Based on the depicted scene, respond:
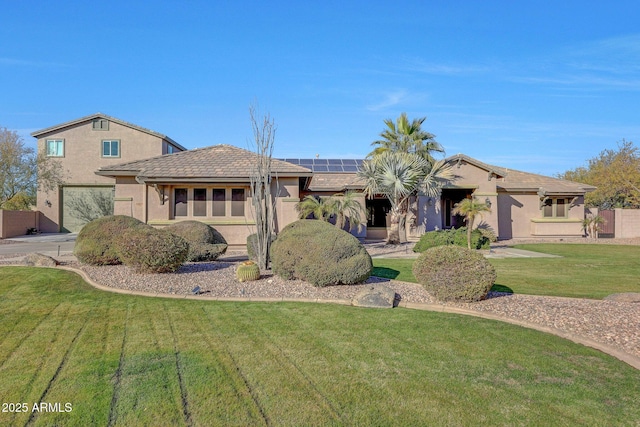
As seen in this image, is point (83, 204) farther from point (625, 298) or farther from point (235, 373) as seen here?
point (625, 298)

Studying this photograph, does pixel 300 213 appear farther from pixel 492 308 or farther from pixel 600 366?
pixel 600 366

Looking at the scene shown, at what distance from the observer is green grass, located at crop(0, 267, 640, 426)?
379 cm

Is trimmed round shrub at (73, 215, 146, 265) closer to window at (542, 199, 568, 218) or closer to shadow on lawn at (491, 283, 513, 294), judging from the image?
shadow on lawn at (491, 283, 513, 294)

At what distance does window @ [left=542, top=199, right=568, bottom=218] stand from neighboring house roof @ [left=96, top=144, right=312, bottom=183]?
17.4 m

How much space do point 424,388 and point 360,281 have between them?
18.2ft

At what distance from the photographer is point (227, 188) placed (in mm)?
19844

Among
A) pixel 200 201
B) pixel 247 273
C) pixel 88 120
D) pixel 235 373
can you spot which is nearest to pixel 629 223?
pixel 200 201

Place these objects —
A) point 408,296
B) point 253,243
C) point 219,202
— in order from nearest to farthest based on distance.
→ point 408,296
point 253,243
point 219,202

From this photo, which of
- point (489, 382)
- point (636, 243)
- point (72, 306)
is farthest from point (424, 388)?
point (636, 243)

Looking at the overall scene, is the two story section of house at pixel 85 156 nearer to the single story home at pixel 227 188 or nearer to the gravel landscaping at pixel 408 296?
the single story home at pixel 227 188

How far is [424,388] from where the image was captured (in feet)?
14.2

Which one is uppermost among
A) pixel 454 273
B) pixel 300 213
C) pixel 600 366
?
pixel 300 213

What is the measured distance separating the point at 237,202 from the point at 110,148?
1798cm

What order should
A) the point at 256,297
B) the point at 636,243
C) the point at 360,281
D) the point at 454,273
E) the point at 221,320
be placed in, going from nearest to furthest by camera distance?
the point at 221,320 → the point at 454,273 → the point at 256,297 → the point at 360,281 → the point at 636,243
